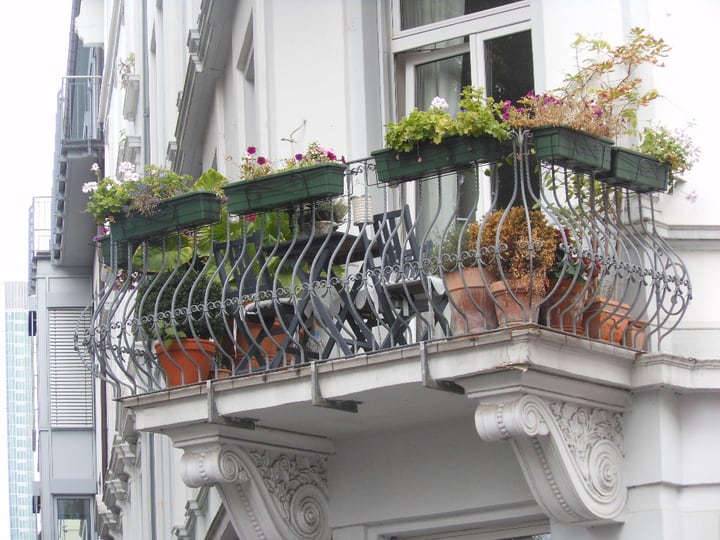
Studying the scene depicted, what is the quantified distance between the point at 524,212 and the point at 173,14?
11044mm

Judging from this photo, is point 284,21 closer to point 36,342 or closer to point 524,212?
point 524,212

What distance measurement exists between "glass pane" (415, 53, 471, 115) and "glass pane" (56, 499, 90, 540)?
953 inches

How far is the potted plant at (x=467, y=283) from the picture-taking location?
8.88m

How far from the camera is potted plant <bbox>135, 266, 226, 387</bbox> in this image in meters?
10.2

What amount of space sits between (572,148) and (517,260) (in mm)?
671

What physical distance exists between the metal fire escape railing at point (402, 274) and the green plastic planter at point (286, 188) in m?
0.15

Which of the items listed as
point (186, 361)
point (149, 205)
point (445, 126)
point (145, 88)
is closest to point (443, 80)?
point (149, 205)

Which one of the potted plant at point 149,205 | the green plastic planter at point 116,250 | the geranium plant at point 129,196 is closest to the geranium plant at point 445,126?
the potted plant at point 149,205

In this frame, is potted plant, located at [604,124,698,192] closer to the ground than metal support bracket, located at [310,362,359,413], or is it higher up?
higher up

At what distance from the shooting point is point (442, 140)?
9000 millimetres

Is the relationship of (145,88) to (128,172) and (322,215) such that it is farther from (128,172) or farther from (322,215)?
(322,215)

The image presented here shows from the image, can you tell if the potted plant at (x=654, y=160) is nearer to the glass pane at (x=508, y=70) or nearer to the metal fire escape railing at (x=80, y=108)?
the glass pane at (x=508, y=70)

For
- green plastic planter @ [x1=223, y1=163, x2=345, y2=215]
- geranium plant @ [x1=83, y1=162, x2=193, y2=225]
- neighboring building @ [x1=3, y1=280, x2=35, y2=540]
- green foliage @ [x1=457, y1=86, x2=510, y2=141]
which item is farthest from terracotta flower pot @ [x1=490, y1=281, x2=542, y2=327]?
neighboring building @ [x1=3, y1=280, x2=35, y2=540]

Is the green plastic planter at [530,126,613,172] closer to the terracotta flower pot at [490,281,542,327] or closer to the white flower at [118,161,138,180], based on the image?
the terracotta flower pot at [490,281,542,327]
